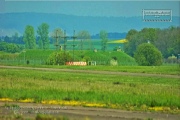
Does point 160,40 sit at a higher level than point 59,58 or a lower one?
higher

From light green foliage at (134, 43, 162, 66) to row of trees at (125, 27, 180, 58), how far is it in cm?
2076

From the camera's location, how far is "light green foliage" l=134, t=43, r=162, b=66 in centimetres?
10069

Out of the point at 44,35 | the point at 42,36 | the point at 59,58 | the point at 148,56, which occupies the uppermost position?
the point at 44,35

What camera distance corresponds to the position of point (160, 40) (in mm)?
135750

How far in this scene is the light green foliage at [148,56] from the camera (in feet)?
330

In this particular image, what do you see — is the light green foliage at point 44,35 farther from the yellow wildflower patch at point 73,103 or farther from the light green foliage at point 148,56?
the yellow wildflower patch at point 73,103

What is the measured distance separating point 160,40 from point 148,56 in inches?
1362

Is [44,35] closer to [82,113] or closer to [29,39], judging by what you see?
[29,39]

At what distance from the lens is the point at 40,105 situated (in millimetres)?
27547

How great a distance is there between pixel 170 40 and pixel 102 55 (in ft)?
64.5

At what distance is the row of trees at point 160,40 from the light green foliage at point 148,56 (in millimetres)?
20759
